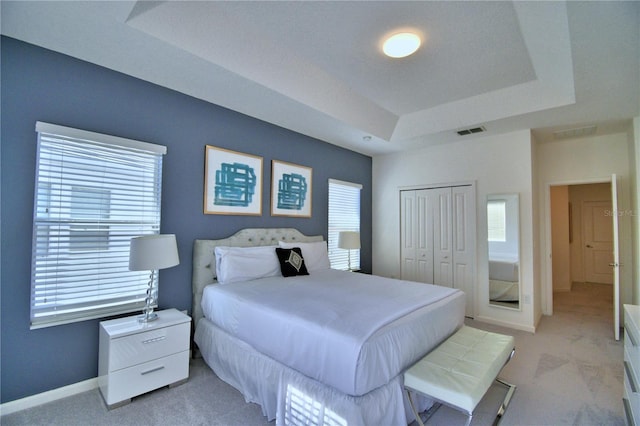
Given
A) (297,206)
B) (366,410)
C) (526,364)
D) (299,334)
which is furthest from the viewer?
(297,206)

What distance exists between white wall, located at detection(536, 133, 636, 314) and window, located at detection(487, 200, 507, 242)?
3.25 ft

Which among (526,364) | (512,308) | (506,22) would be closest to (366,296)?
(526,364)

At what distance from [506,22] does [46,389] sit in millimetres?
4620

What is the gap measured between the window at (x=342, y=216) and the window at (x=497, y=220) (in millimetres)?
2154

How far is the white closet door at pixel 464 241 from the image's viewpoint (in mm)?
4340

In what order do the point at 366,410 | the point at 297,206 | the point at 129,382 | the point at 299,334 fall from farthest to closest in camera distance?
the point at 297,206 < the point at 129,382 < the point at 299,334 < the point at 366,410

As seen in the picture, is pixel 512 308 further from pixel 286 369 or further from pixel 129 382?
pixel 129 382

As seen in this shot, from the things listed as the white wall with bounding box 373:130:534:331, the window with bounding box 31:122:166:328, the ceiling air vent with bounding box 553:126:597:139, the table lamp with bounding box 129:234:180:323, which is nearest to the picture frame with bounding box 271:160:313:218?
the window with bounding box 31:122:166:328

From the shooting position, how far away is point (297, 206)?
167 inches

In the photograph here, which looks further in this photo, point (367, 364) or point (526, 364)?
point (526, 364)

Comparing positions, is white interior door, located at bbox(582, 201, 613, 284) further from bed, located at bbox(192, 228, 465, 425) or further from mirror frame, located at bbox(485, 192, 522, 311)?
bed, located at bbox(192, 228, 465, 425)

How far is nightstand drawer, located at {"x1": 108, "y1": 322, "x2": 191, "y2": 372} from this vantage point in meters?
2.11

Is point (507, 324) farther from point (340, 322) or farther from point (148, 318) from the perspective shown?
point (148, 318)

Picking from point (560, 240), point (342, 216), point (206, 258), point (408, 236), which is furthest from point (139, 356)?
point (560, 240)
